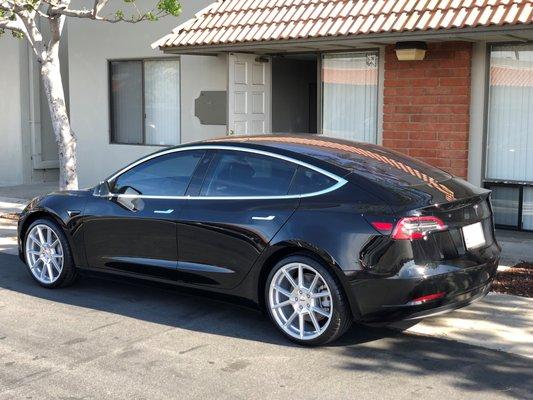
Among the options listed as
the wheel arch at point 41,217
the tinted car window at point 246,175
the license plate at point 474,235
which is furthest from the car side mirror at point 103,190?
the license plate at point 474,235

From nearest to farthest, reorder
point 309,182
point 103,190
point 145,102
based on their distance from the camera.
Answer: point 309,182 < point 103,190 < point 145,102

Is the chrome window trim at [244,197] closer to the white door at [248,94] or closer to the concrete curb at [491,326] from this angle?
the concrete curb at [491,326]

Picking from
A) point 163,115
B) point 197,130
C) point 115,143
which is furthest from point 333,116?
point 115,143

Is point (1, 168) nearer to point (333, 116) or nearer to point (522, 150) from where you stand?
point (333, 116)

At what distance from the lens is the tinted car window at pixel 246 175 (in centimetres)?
580

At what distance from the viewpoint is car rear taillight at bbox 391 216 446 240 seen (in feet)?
16.8

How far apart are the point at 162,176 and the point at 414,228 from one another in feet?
8.01

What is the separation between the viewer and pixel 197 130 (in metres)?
13.1

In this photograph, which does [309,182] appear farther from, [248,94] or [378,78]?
[248,94]

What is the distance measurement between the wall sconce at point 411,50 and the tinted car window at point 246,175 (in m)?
4.54

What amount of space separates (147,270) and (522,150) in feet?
18.8

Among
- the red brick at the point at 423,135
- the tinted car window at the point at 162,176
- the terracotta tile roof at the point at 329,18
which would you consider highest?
the terracotta tile roof at the point at 329,18

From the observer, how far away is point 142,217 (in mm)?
6449

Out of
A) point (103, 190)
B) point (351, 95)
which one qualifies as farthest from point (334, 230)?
point (351, 95)
